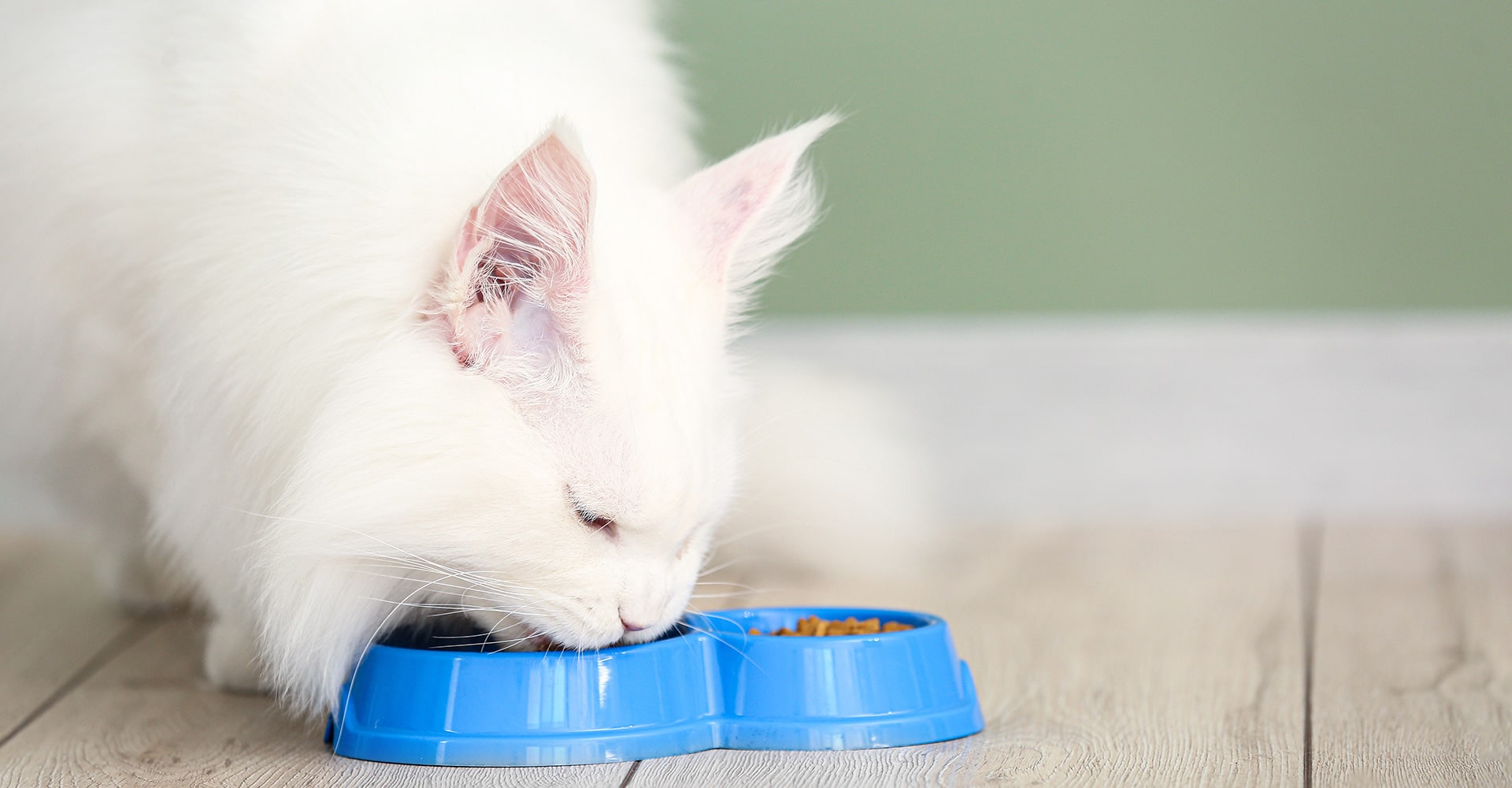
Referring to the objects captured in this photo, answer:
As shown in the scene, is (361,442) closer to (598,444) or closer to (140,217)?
(598,444)

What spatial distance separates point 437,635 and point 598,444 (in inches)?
12.5

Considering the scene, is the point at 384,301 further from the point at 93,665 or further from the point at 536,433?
the point at 93,665

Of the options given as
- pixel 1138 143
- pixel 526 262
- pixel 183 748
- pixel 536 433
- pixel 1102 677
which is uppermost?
pixel 1138 143

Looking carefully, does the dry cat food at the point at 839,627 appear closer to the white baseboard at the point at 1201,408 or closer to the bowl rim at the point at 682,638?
the bowl rim at the point at 682,638

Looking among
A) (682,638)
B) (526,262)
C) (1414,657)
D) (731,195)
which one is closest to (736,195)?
(731,195)

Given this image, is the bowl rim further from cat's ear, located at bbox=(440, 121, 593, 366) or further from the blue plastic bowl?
cat's ear, located at bbox=(440, 121, 593, 366)

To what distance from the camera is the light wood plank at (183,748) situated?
3.48ft

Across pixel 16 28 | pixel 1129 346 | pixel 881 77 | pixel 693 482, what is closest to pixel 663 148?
pixel 693 482

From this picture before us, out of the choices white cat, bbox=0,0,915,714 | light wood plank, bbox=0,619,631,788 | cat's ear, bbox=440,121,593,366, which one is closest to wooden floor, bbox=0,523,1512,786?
light wood plank, bbox=0,619,631,788

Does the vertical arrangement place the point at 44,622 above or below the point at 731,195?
below

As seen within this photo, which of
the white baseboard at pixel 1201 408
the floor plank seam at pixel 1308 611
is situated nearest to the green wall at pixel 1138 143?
the white baseboard at pixel 1201 408

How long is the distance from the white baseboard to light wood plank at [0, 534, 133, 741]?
1.06 meters

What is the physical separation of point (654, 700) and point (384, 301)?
376 mm

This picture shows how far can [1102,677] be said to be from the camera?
1.38 m
